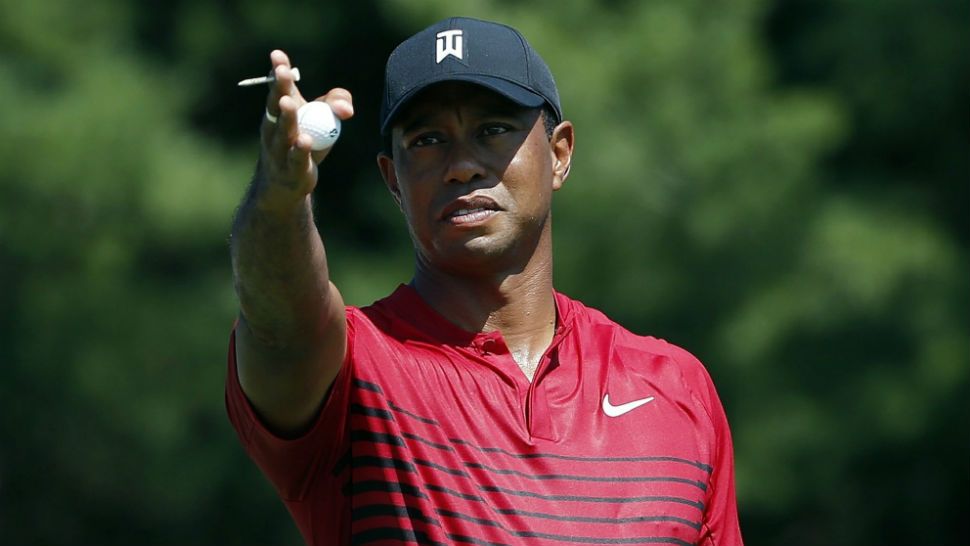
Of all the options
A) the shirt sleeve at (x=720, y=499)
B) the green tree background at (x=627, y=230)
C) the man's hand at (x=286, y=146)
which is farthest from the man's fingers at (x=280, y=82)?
the green tree background at (x=627, y=230)

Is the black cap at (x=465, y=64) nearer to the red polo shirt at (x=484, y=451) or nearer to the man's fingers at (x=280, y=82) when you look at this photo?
the red polo shirt at (x=484, y=451)

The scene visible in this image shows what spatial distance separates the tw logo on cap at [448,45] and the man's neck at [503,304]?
382 millimetres

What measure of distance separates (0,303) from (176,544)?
1748 mm

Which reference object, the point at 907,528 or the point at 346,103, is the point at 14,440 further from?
the point at 346,103

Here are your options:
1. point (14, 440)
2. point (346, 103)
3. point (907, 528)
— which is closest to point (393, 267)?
point (14, 440)

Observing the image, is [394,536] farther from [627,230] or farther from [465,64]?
[627,230]

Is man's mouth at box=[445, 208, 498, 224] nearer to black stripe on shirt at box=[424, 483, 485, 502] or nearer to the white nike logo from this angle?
the white nike logo

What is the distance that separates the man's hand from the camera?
2.19m

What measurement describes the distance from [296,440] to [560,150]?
92 centimetres

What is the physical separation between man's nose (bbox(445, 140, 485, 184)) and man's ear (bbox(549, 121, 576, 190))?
0.28m

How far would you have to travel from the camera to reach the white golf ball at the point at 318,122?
2.26m

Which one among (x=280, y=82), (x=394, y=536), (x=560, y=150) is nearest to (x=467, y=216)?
(x=560, y=150)

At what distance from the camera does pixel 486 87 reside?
2.81 m

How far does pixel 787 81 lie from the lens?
873 centimetres
